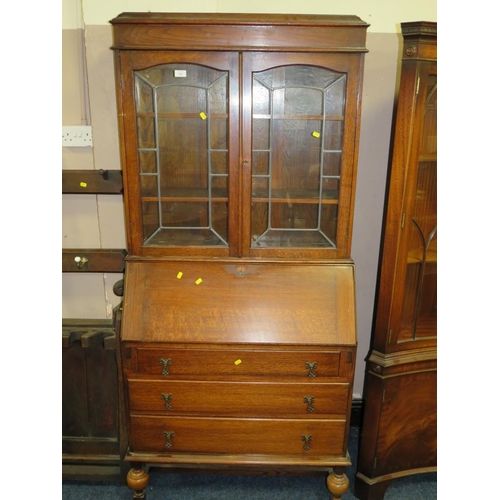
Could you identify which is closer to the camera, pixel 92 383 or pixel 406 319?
pixel 406 319

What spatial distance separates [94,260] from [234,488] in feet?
4.25

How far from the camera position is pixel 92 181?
2143 mm

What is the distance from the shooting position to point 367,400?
1961mm

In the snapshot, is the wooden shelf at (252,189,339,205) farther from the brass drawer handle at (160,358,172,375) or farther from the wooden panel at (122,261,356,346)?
the brass drawer handle at (160,358,172,375)

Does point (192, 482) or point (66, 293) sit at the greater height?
point (66, 293)

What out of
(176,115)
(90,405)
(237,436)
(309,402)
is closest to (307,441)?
(309,402)

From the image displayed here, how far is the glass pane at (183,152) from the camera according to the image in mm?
1722

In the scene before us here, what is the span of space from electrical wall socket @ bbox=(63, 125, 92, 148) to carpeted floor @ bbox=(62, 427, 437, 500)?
5.32 feet

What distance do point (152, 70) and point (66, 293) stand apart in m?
1.26

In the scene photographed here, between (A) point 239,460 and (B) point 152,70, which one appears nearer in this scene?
(B) point 152,70

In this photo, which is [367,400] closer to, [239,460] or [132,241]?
[239,460]

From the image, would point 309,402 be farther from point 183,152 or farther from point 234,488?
point 183,152

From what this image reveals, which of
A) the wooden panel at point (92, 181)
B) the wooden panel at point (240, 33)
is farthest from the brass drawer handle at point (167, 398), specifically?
the wooden panel at point (240, 33)

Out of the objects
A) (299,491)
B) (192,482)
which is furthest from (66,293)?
(299,491)
